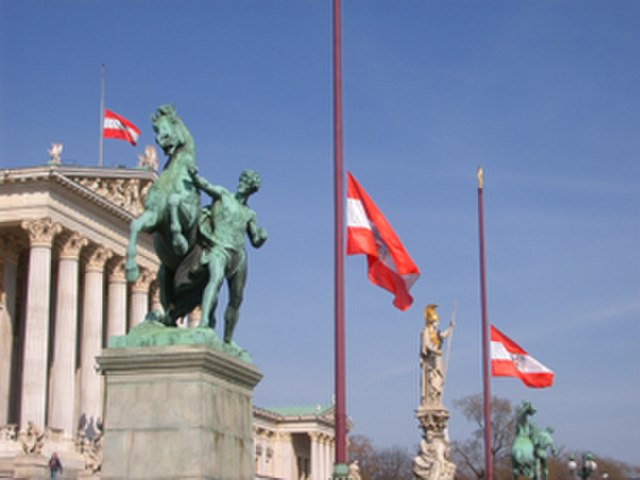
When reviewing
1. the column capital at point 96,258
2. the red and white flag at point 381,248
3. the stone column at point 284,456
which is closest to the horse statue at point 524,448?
the red and white flag at point 381,248

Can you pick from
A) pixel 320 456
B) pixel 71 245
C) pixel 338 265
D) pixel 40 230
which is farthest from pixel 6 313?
pixel 320 456

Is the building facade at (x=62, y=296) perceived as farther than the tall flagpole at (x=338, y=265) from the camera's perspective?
Yes

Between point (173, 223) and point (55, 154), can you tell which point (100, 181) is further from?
point (173, 223)

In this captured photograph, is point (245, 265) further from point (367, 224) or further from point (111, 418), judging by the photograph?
point (367, 224)

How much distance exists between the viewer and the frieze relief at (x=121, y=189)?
6600cm

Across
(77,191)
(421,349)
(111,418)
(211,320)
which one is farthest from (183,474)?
(77,191)

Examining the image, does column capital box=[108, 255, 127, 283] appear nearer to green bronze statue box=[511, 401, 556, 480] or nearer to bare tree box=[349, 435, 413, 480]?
green bronze statue box=[511, 401, 556, 480]

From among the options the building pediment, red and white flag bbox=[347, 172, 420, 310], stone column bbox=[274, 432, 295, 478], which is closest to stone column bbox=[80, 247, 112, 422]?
the building pediment

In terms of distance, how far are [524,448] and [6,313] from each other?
3726 cm

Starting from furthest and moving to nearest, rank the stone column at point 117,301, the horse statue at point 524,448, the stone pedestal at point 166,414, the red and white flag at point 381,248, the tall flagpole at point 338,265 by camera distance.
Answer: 1. the stone column at point 117,301
2. the horse statue at point 524,448
3. the red and white flag at point 381,248
4. the tall flagpole at point 338,265
5. the stone pedestal at point 166,414

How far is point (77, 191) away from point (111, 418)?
164 ft

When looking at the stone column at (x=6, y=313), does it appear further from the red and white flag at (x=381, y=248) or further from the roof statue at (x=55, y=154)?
the red and white flag at (x=381, y=248)

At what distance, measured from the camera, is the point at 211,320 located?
14.3m

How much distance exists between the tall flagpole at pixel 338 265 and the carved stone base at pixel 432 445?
1528 centimetres
